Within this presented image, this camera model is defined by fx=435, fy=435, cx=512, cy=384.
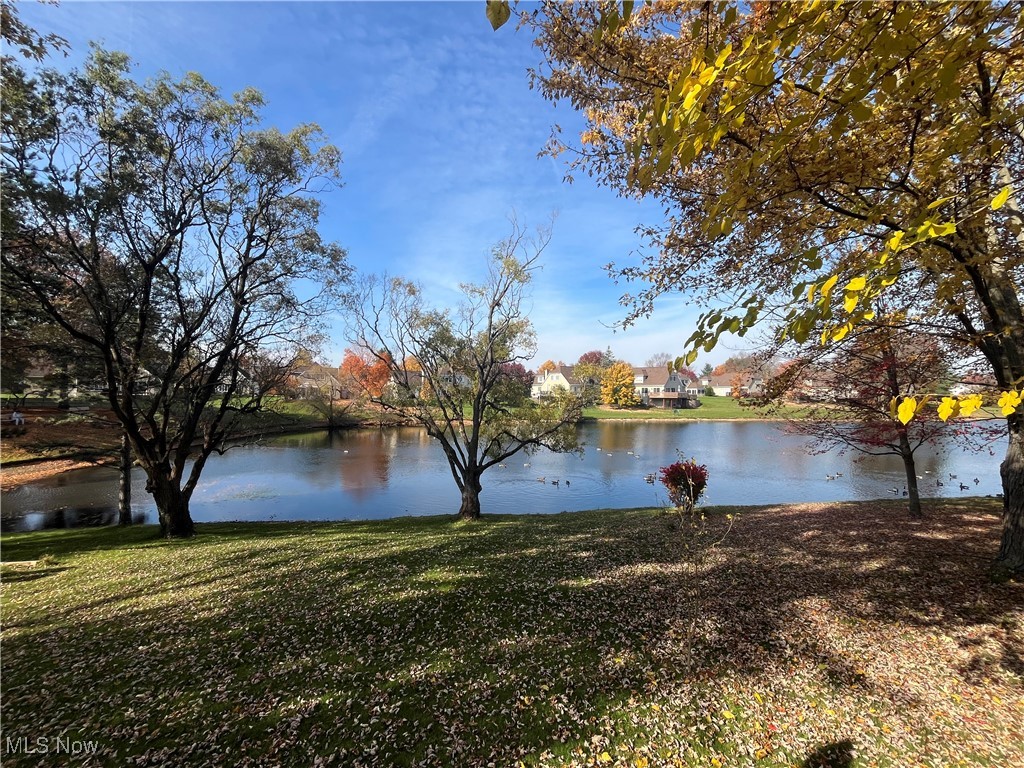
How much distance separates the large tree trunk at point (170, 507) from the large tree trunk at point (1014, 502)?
1717 centimetres

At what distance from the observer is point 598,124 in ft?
15.6

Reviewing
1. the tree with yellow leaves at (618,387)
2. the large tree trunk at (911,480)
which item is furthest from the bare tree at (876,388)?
the tree with yellow leaves at (618,387)

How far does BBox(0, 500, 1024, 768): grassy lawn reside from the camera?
3.38m

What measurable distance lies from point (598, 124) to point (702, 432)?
51.3 m

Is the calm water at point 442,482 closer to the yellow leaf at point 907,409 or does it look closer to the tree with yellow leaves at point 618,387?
the yellow leaf at point 907,409

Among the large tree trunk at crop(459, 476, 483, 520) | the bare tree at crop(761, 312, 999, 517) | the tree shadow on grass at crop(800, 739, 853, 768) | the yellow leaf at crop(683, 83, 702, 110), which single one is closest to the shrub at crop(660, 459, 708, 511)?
the bare tree at crop(761, 312, 999, 517)

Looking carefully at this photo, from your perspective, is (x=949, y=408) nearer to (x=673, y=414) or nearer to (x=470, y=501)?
(x=470, y=501)

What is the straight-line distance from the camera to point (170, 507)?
12352 mm

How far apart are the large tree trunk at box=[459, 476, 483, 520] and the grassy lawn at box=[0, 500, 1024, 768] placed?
713 cm

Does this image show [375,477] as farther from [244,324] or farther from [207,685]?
[207,685]

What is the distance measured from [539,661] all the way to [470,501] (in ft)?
35.5

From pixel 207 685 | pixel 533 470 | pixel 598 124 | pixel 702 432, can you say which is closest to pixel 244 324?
pixel 207 685

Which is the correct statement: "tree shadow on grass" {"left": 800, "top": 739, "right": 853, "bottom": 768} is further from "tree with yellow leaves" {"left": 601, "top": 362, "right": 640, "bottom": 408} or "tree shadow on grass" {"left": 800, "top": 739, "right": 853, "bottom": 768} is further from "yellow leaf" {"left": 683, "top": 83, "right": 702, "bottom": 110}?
"tree with yellow leaves" {"left": 601, "top": 362, "right": 640, "bottom": 408}

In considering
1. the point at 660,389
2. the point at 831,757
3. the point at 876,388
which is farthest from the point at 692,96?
the point at 660,389
